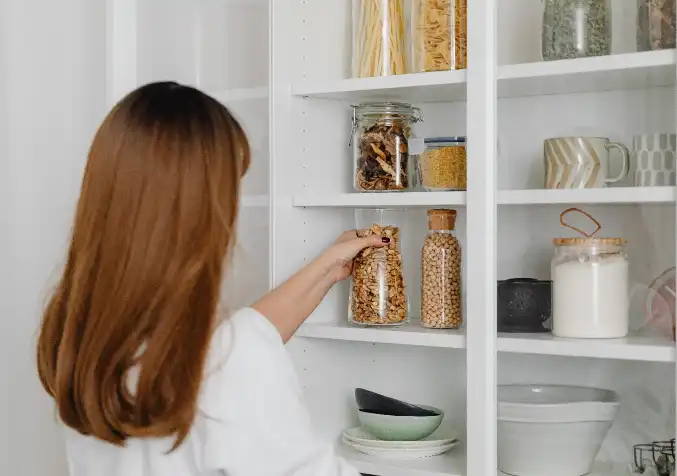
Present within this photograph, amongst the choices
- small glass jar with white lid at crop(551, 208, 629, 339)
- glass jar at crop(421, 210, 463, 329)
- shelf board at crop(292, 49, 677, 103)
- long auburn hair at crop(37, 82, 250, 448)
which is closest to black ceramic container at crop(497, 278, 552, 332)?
small glass jar with white lid at crop(551, 208, 629, 339)

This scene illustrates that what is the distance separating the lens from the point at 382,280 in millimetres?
1804

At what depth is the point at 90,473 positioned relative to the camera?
4.11 ft

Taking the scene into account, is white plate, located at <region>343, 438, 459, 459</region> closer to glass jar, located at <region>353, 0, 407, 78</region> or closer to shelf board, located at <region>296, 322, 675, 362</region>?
shelf board, located at <region>296, 322, 675, 362</region>

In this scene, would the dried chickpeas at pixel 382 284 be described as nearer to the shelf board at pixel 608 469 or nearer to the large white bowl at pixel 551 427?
the large white bowl at pixel 551 427

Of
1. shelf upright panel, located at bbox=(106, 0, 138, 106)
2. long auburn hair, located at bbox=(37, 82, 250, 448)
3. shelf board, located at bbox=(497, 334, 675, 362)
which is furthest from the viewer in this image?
shelf upright panel, located at bbox=(106, 0, 138, 106)

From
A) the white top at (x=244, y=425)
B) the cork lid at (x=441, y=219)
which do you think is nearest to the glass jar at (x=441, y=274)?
the cork lid at (x=441, y=219)

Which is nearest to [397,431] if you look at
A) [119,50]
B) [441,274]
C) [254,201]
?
[441,274]

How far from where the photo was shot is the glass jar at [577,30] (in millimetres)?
1566

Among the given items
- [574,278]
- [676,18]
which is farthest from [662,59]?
[574,278]

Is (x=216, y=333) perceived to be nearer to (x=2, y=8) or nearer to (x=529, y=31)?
(x=529, y=31)

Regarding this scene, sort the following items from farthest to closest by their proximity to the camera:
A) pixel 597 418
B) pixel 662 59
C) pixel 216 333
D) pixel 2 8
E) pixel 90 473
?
pixel 2 8
pixel 597 418
pixel 662 59
pixel 90 473
pixel 216 333

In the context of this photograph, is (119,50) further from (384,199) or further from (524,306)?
(524,306)

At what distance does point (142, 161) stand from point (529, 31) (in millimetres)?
802

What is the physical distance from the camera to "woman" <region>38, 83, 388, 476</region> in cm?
111
